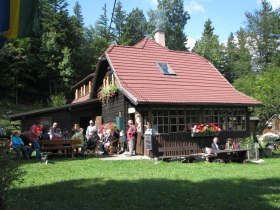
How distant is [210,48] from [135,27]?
14.5m

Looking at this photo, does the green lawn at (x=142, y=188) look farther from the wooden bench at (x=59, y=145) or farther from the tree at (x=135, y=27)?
the tree at (x=135, y=27)

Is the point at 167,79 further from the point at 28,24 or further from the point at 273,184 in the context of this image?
the point at 28,24

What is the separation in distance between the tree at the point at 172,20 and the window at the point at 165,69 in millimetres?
34875

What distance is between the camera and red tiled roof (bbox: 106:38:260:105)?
17.6m

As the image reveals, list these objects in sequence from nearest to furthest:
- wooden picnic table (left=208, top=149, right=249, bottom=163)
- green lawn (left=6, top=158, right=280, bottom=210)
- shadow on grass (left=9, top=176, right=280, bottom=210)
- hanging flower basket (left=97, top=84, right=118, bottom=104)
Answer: shadow on grass (left=9, top=176, right=280, bottom=210)
green lawn (left=6, top=158, right=280, bottom=210)
wooden picnic table (left=208, top=149, right=249, bottom=163)
hanging flower basket (left=97, top=84, right=118, bottom=104)

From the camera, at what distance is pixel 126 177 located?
10.0 m

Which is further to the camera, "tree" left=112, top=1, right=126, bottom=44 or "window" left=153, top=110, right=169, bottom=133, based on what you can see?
"tree" left=112, top=1, right=126, bottom=44

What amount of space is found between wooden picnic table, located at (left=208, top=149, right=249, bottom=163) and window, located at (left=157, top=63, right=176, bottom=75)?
6365 mm

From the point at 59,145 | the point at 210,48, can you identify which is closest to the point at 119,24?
the point at 210,48

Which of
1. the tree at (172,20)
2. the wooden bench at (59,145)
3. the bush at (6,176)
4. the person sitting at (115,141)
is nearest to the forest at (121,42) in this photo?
the tree at (172,20)

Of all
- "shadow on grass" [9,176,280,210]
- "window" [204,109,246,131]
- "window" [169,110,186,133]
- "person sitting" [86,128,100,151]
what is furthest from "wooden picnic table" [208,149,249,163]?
"shadow on grass" [9,176,280,210]

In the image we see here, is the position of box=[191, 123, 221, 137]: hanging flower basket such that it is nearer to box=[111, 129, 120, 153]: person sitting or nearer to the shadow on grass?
box=[111, 129, 120, 153]: person sitting

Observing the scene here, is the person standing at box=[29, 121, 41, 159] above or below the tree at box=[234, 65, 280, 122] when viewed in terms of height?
below

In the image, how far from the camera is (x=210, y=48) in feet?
180
